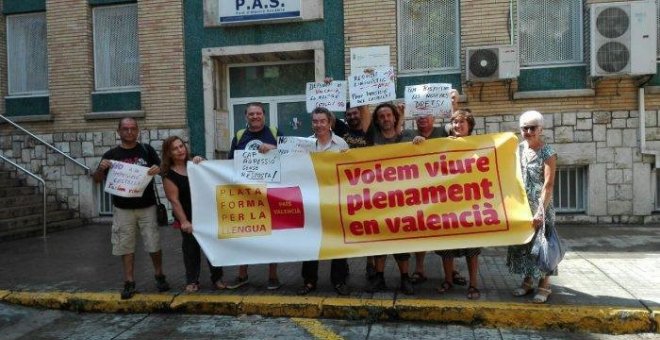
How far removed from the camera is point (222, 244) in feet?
19.5

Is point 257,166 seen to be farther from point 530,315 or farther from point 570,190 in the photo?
point 570,190

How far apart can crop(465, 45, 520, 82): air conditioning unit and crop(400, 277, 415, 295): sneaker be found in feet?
18.0

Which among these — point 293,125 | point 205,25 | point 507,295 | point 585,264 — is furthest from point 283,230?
point 205,25

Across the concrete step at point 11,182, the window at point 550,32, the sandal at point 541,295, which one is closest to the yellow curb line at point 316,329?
the sandal at point 541,295

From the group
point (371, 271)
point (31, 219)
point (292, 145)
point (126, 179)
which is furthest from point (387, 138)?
point (31, 219)

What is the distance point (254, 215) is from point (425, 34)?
6.48 m

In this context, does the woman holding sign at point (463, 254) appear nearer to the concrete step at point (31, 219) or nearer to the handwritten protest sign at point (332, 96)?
the handwritten protest sign at point (332, 96)

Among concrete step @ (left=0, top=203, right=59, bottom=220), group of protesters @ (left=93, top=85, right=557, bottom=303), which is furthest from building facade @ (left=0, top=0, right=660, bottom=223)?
group of protesters @ (left=93, top=85, right=557, bottom=303)

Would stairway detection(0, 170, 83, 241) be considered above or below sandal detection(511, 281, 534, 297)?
above

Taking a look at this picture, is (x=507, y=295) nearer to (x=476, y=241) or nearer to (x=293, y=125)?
(x=476, y=241)

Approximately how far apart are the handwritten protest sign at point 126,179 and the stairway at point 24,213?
5.11m

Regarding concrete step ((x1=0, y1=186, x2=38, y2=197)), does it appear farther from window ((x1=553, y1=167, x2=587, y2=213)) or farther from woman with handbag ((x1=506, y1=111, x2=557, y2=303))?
window ((x1=553, y1=167, x2=587, y2=213))

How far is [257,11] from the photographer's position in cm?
1123

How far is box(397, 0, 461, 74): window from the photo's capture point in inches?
433
